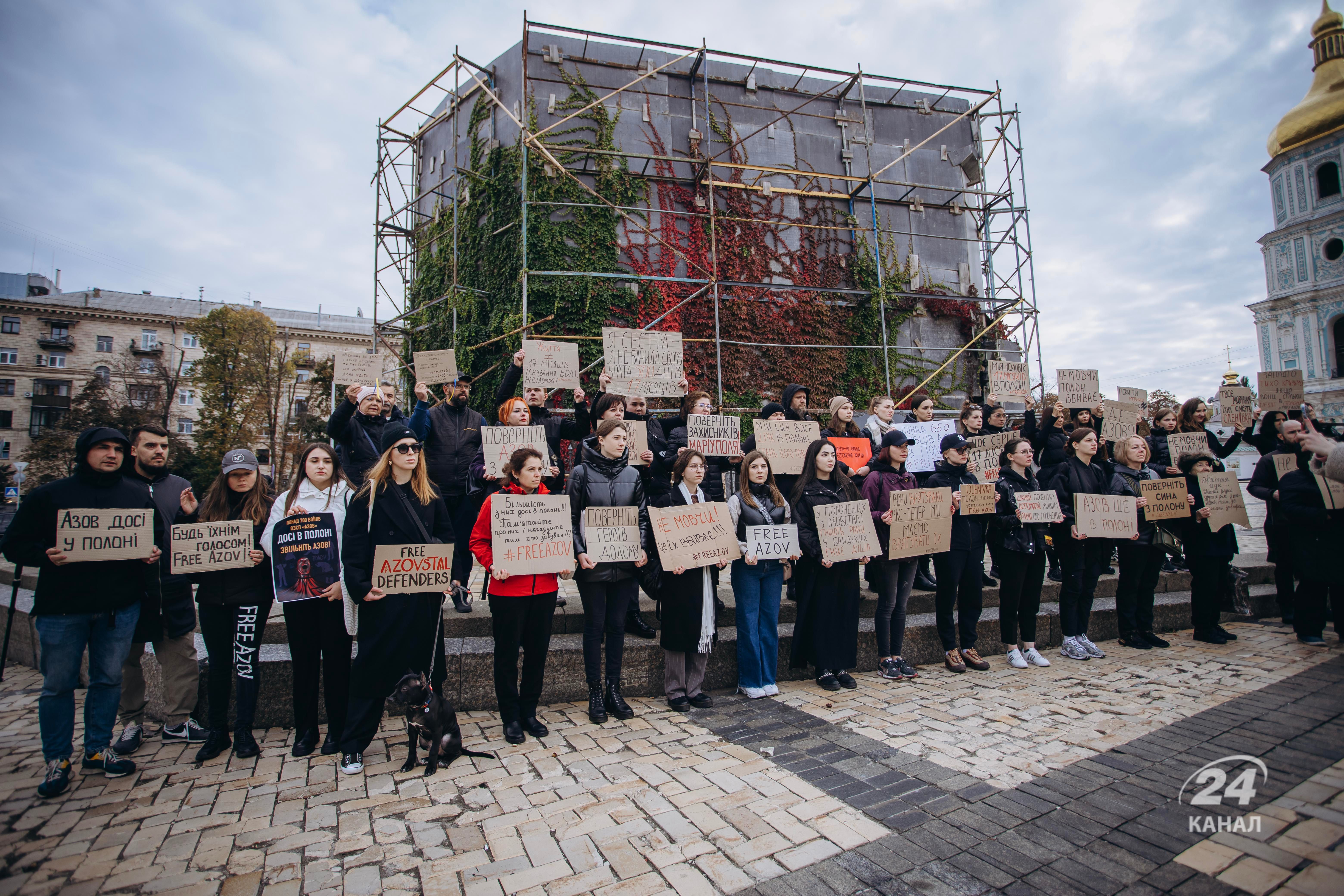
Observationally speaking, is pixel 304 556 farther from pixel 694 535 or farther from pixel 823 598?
pixel 823 598

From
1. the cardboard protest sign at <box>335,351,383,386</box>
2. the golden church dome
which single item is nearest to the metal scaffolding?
the cardboard protest sign at <box>335,351,383,386</box>

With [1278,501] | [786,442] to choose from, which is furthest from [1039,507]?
[1278,501]

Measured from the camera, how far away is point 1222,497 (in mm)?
6566

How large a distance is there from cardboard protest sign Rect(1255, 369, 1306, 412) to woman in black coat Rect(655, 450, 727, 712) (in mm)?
7067

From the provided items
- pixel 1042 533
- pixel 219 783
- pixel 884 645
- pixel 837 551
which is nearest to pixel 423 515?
pixel 219 783

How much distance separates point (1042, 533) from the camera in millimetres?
5902

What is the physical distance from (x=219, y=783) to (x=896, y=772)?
3.88 meters

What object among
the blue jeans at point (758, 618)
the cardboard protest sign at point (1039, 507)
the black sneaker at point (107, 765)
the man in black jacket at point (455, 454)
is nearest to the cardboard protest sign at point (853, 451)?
the cardboard protest sign at point (1039, 507)

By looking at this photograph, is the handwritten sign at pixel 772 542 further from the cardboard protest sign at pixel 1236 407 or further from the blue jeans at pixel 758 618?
the cardboard protest sign at pixel 1236 407

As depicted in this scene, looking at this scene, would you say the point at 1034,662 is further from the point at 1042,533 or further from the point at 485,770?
the point at 485,770

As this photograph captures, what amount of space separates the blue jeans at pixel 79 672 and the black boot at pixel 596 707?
287 cm

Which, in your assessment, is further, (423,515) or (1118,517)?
(1118,517)

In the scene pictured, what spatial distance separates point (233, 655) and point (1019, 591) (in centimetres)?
630

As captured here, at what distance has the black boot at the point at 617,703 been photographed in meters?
4.63
